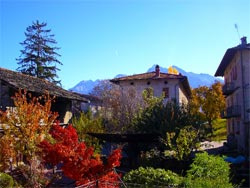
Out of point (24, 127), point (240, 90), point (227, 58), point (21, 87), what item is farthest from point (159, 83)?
point (24, 127)

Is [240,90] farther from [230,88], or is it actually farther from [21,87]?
[21,87]

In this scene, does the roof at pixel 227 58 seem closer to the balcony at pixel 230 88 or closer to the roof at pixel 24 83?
the balcony at pixel 230 88

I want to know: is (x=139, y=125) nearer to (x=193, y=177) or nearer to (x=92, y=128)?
(x=92, y=128)

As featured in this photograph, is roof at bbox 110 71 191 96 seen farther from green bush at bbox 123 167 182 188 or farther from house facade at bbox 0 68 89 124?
green bush at bbox 123 167 182 188

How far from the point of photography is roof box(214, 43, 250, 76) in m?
24.3

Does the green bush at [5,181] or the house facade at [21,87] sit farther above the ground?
the house facade at [21,87]

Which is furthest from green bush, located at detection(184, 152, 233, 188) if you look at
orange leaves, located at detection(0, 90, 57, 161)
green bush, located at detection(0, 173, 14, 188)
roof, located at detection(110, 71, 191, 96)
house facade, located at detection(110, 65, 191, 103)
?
roof, located at detection(110, 71, 191, 96)

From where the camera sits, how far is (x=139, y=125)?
20.5m

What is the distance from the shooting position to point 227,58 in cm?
2872

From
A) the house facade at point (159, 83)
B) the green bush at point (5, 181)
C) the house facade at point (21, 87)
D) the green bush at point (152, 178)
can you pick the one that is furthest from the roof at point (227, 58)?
the green bush at point (5, 181)

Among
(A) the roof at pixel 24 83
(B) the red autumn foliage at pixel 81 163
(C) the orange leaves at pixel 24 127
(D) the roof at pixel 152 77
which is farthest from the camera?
(D) the roof at pixel 152 77

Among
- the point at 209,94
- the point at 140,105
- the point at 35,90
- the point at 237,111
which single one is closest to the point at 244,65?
the point at 237,111

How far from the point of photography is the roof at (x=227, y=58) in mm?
24334

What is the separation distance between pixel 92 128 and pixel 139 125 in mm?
3022
